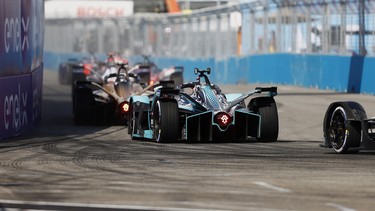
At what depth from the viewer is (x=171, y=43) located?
189 ft

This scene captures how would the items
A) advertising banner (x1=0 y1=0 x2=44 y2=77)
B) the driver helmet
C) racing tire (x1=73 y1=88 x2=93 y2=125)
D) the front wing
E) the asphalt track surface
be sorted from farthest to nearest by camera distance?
the driver helmet, racing tire (x1=73 y1=88 x2=93 y2=125), advertising banner (x1=0 y1=0 x2=44 y2=77), the front wing, the asphalt track surface

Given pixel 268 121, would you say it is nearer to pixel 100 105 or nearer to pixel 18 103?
pixel 18 103

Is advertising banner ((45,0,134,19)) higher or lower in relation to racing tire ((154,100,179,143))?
higher

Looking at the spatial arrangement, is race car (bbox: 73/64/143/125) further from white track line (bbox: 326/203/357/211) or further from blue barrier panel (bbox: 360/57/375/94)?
white track line (bbox: 326/203/357/211)

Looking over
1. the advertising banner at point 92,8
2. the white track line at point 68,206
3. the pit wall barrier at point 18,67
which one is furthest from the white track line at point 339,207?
the advertising banner at point 92,8

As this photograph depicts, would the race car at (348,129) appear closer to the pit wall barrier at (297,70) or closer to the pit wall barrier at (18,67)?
the pit wall barrier at (18,67)

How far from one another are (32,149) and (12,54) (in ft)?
10.9

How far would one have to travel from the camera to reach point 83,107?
21.6 meters

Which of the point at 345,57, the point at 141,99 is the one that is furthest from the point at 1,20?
the point at 345,57

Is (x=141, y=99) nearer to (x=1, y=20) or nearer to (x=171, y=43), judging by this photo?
(x=1, y=20)

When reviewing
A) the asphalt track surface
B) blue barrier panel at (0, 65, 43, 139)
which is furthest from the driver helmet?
the asphalt track surface

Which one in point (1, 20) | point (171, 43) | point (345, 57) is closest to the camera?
point (1, 20)

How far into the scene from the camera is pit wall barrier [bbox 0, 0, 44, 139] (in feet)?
58.0

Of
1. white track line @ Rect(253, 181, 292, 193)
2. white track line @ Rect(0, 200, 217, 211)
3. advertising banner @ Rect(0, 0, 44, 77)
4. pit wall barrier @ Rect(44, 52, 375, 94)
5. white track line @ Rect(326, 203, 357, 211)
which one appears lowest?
pit wall barrier @ Rect(44, 52, 375, 94)
